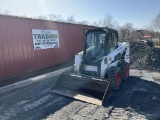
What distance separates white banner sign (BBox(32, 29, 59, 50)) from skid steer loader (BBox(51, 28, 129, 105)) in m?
3.65

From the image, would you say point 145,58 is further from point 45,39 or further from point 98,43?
point 45,39

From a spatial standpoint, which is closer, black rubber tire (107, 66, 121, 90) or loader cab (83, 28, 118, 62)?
black rubber tire (107, 66, 121, 90)

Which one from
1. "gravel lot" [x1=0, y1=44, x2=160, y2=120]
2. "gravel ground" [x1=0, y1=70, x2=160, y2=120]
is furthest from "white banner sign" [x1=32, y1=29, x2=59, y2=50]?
"gravel ground" [x1=0, y1=70, x2=160, y2=120]

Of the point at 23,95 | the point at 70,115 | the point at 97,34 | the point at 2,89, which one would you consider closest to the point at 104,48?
the point at 97,34

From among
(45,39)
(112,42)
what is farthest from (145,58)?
(45,39)

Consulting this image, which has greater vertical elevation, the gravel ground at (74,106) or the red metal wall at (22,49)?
the red metal wall at (22,49)

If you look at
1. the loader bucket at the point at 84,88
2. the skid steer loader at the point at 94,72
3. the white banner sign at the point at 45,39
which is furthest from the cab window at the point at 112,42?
the white banner sign at the point at 45,39

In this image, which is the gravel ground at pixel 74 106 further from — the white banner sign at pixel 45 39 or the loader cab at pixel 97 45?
the white banner sign at pixel 45 39

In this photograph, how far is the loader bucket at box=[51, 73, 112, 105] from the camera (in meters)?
5.92

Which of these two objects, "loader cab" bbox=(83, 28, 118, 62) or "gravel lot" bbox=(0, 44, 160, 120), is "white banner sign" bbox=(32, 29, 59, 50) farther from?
"loader cab" bbox=(83, 28, 118, 62)

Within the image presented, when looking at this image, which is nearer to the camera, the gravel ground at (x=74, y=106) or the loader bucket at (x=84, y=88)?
the gravel ground at (x=74, y=106)

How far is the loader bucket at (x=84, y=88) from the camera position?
5.92 meters

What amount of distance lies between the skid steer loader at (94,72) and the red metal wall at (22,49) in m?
2.95

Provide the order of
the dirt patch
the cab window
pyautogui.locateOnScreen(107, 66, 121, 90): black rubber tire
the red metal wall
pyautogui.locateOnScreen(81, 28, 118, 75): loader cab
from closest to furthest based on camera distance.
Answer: pyautogui.locateOnScreen(107, 66, 121, 90): black rubber tire < pyautogui.locateOnScreen(81, 28, 118, 75): loader cab < the cab window < the red metal wall < the dirt patch
